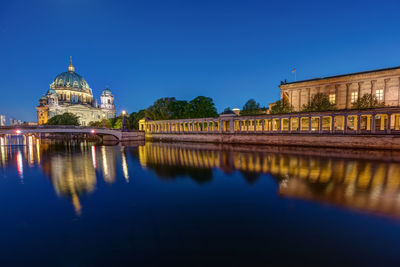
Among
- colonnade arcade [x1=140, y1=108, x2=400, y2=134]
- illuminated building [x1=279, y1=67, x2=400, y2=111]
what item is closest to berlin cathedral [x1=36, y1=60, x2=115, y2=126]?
colonnade arcade [x1=140, y1=108, x2=400, y2=134]

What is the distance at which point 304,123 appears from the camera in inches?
1937

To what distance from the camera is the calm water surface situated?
5.65 meters

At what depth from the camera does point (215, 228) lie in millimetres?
7156

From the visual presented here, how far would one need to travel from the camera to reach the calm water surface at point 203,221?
18.5 ft

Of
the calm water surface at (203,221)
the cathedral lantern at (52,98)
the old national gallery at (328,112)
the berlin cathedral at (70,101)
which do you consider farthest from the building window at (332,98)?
the cathedral lantern at (52,98)

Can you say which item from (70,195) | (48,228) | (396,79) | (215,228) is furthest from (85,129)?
(396,79)

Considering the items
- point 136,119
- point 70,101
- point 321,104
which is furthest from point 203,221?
point 70,101

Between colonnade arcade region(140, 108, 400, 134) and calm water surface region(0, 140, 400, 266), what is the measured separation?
2316 cm

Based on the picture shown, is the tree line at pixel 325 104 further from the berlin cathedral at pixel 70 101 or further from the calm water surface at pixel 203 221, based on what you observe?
the berlin cathedral at pixel 70 101

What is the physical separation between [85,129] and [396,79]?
3186 inches

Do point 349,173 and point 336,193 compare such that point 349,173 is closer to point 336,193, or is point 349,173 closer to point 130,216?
point 336,193

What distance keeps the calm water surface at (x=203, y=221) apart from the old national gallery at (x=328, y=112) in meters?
28.1

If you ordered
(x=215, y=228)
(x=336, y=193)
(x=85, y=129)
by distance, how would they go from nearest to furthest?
(x=215, y=228) → (x=336, y=193) → (x=85, y=129)

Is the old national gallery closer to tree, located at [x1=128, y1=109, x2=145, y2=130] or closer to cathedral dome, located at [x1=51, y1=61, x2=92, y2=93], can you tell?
tree, located at [x1=128, y1=109, x2=145, y2=130]
